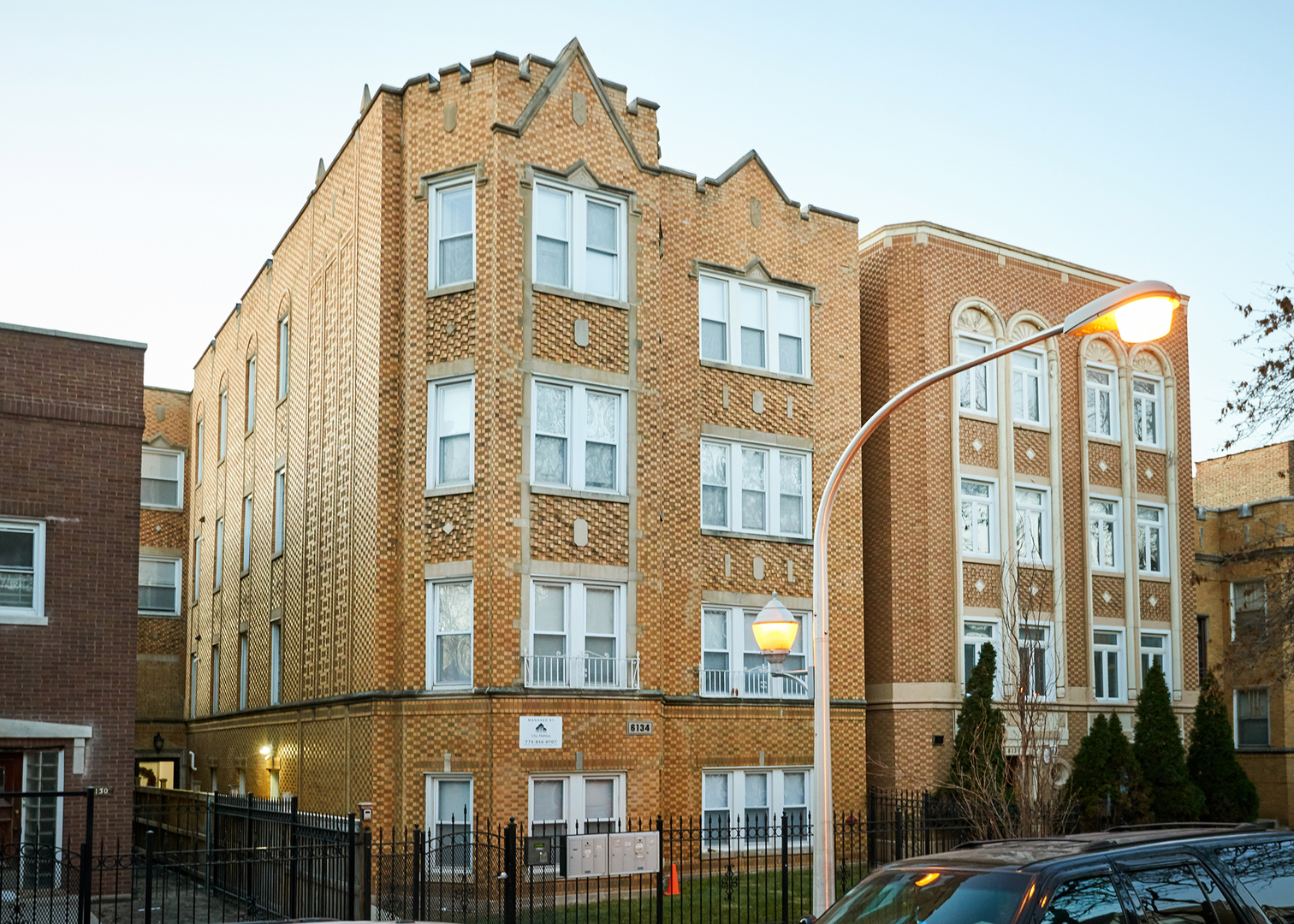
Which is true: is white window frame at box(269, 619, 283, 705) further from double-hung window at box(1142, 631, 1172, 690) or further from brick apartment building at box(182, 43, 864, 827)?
double-hung window at box(1142, 631, 1172, 690)

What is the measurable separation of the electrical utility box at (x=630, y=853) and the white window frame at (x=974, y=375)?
45.1 ft

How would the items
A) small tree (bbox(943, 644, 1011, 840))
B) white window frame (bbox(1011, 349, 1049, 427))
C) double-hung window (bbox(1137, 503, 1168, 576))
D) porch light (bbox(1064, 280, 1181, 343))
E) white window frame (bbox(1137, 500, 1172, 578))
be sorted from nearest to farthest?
porch light (bbox(1064, 280, 1181, 343)) → small tree (bbox(943, 644, 1011, 840)) → white window frame (bbox(1011, 349, 1049, 427)) → white window frame (bbox(1137, 500, 1172, 578)) → double-hung window (bbox(1137, 503, 1168, 576))

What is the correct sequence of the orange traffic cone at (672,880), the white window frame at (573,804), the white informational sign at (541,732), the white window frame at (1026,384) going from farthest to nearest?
1. the white window frame at (1026,384)
2. the white window frame at (573,804)
3. the white informational sign at (541,732)
4. the orange traffic cone at (672,880)

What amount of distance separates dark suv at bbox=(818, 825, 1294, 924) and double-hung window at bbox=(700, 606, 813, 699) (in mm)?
16147

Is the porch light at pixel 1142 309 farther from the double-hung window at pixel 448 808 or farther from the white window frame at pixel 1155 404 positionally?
the white window frame at pixel 1155 404

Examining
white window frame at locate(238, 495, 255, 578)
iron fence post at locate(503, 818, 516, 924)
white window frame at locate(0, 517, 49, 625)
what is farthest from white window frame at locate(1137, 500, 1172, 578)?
white window frame at locate(0, 517, 49, 625)

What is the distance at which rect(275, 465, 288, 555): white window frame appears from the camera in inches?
1138

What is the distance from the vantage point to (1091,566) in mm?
30219

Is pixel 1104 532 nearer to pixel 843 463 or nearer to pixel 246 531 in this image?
pixel 843 463

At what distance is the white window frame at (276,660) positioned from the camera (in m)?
28.1

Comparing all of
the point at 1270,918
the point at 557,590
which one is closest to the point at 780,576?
the point at 557,590

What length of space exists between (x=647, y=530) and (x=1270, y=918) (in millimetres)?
15614

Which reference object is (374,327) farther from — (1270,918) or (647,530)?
(1270,918)

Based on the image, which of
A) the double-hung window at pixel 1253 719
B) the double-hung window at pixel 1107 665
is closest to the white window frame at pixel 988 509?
the double-hung window at pixel 1107 665
